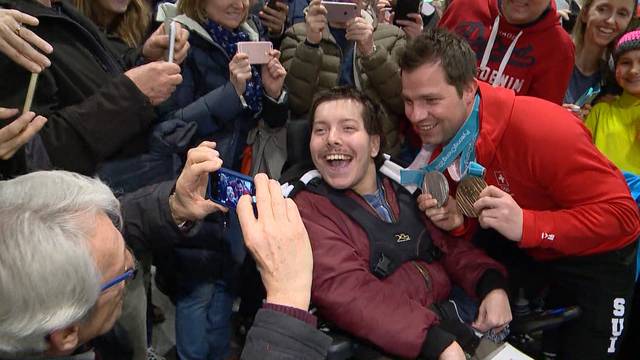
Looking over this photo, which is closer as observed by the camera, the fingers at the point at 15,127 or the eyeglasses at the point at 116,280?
the eyeglasses at the point at 116,280

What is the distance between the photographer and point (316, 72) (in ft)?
8.07

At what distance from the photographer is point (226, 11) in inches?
91.2

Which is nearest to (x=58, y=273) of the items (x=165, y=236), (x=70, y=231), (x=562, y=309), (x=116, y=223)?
(x=70, y=231)

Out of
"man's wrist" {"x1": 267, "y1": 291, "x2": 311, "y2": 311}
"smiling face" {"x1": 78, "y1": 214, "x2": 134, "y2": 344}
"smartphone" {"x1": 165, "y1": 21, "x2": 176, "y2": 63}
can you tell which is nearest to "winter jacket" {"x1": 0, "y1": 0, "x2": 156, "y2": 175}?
"smartphone" {"x1": 165, "y1": 21, "x2": 176, "y2": 63}

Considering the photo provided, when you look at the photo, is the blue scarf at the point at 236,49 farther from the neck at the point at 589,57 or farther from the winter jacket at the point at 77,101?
the neck at the point at 589,57

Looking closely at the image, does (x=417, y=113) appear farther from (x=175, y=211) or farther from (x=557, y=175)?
(x=175, y=211)

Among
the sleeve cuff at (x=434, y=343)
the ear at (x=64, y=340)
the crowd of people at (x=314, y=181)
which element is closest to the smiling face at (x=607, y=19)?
the crowd of people at (x=314, y=181)

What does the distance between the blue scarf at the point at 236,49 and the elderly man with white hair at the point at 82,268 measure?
3.89 feet

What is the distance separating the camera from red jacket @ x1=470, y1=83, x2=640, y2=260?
1757mm

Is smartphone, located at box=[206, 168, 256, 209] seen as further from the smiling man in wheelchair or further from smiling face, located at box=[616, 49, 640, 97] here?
smiling face, located at box=[616, 49, 640, 97]

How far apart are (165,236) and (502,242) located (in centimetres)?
136

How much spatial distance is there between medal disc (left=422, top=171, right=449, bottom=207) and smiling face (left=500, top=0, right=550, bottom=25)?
42.2 inches

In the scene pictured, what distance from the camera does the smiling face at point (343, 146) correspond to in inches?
78.9

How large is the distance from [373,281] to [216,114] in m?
0.97
